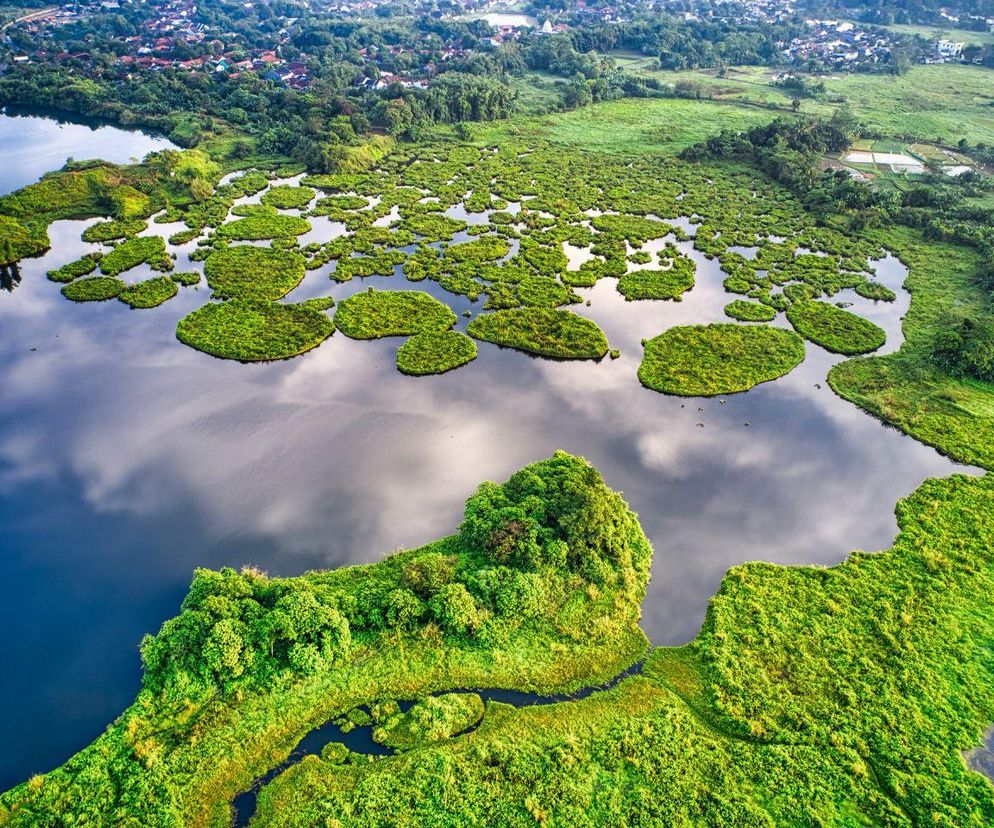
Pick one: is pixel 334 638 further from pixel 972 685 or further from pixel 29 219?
pixel 29 219

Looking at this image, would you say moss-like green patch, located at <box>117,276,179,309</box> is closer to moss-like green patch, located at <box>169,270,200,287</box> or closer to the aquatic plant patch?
moss-like green patch, located at <box>169,270,200,287</box>

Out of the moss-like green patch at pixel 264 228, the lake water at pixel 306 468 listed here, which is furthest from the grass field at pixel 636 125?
the lake water at pixel 306 468

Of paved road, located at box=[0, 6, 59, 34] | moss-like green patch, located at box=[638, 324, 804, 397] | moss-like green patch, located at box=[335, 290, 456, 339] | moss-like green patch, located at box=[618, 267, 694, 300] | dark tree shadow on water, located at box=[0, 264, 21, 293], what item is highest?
paved road, located at box=[0, 6, 59, 34]

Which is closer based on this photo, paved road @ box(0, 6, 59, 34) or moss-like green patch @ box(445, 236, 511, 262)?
moss-like green patch @ box(445, 236, 511, 262)

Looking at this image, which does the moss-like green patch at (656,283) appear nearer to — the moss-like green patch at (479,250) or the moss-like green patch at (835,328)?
the moss-like green patch at (835,328)

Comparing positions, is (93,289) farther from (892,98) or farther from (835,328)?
(892,98)

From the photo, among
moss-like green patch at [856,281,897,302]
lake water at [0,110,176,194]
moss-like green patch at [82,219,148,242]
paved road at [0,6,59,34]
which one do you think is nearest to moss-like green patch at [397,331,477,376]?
moss-like green patch at [82,219,148,242]
